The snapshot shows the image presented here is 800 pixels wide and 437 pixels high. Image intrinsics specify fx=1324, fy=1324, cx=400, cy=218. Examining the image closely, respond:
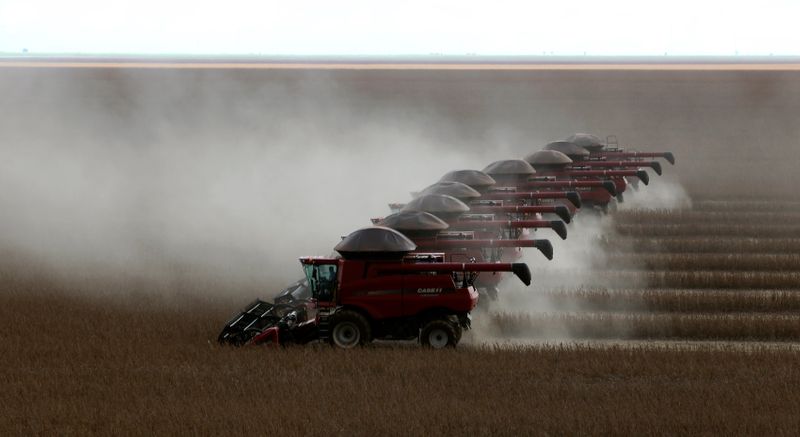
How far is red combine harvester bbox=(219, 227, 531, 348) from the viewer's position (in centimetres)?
1905

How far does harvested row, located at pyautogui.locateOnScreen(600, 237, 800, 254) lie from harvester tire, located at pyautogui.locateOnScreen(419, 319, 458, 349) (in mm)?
11883

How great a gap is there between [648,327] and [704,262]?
23.9 feet

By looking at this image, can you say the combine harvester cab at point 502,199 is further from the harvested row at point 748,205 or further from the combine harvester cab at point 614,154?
the combine harvester cab at point 614,154

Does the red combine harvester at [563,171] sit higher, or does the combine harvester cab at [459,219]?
the red combine harvester at [563,171]

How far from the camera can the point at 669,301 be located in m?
23.6

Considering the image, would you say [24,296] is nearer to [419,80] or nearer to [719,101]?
[719,101]

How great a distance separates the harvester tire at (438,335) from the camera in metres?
19.0

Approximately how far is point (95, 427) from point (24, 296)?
1008cm

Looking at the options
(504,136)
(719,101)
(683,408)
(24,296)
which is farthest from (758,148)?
(683,408)

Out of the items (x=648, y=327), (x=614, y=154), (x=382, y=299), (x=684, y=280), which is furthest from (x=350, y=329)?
(x=614, y=154)

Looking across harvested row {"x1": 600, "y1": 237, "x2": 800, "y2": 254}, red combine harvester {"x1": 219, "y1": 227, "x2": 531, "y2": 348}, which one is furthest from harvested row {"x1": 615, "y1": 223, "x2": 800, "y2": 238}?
red combine harvester {"x1": 219, "y1": 227, "x2": 531, "y2": 348}

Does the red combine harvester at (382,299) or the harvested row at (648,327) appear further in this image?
the harvested row at (648,327)

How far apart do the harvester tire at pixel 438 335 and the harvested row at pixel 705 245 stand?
11883mm

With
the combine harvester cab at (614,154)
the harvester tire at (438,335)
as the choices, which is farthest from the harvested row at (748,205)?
the harvester tire at (438,335)
